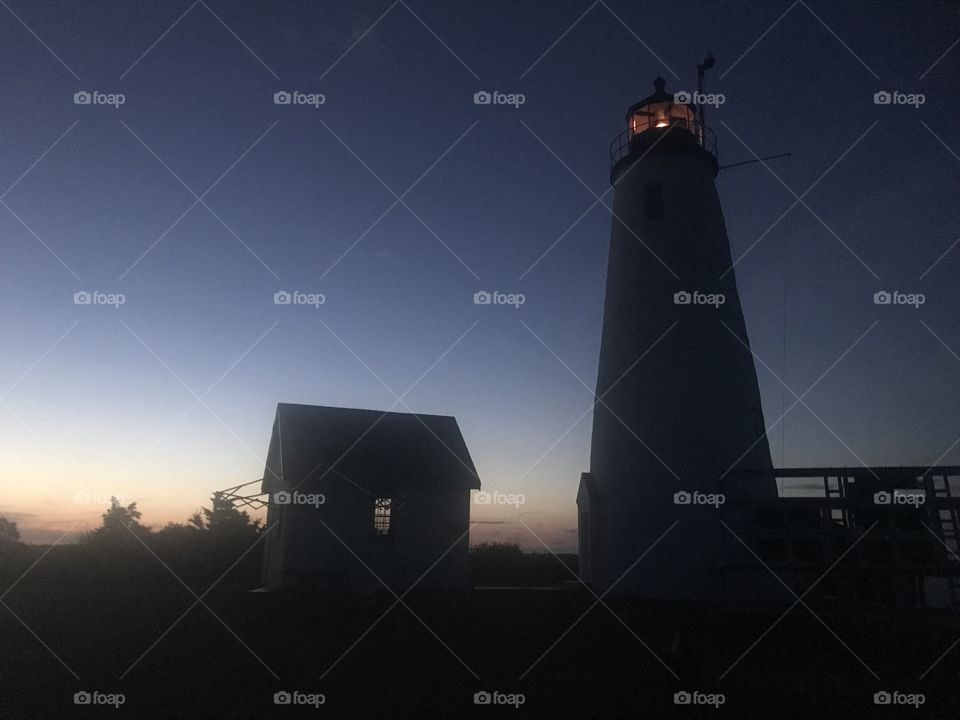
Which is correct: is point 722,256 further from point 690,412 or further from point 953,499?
point 953,499

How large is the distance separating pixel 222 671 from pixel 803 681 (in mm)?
8588

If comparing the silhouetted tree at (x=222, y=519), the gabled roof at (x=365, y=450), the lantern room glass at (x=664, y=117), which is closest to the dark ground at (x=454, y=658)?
the gabled roof at (x=365, y=450)

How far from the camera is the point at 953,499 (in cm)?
1275

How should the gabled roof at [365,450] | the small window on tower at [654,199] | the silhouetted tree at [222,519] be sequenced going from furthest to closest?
the silhouetted tree at [222,519], the gabled roof at [365,450], the small window on tower at [654,199]

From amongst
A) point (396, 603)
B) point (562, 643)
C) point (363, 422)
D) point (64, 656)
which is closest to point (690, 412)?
point (562, 643)

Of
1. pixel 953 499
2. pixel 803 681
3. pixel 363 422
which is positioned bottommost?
pixel 803 681

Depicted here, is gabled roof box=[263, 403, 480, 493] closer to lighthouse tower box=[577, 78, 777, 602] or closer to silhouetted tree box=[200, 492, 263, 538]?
lighthouse tower box=[577, 78, 777, 602]

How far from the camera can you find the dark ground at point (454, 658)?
304 inches

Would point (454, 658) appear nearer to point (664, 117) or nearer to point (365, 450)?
point (365, 450)

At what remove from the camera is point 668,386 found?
16.1 meters

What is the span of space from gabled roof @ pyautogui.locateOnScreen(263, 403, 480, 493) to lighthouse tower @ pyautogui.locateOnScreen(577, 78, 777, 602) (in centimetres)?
473

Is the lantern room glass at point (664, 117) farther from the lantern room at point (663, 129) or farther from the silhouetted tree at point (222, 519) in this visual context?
the silhouetted tree at point (222, 519)

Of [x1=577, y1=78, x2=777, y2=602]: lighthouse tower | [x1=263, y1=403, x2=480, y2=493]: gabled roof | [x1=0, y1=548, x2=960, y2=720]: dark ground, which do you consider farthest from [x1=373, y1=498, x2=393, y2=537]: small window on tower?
[x1=577, y1=78, x2=777, y2=602]: lighthouse tower

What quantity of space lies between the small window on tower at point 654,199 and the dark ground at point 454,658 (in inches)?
414
